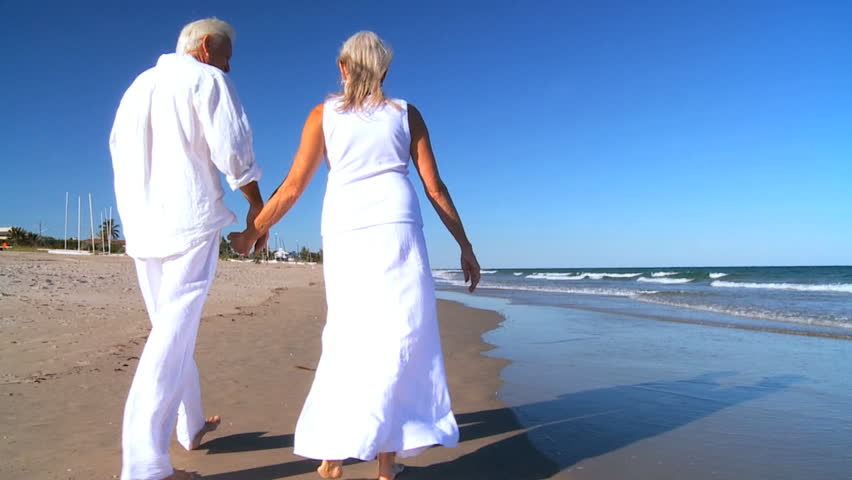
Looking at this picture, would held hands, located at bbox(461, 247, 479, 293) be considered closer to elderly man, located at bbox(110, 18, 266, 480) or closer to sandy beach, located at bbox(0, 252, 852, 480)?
sandy beach, located at bbox(0, 252, 852, 480)

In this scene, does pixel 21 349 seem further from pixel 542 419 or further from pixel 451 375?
pixel 542 419

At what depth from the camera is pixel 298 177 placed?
96.1 inches

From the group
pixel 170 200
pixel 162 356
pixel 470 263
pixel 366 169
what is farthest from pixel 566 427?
pixel 170 200

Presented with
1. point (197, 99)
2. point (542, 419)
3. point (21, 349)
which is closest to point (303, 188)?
point (197, 99)

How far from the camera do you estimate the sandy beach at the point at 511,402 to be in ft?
8.70

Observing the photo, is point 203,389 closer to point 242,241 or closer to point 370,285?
point 242,241

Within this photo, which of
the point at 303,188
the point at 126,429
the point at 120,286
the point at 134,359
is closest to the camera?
the point at 126,429

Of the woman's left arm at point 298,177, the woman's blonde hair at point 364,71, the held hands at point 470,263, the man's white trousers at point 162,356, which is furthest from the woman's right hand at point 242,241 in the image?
the held hands at point 470,263

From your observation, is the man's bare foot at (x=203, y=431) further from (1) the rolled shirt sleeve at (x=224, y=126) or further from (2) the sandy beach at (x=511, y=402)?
(1) the rolled shirt sleeve at (x=224, y=126)

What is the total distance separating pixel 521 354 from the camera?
5.92 m

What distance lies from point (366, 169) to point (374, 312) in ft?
1.97

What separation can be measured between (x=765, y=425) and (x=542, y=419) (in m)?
1.34

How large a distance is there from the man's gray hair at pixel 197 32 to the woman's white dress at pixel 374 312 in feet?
2.29

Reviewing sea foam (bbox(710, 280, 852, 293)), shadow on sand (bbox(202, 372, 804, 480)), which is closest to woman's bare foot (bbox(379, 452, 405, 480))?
shadow on sand (bbox(202, 372, 804, 480))
